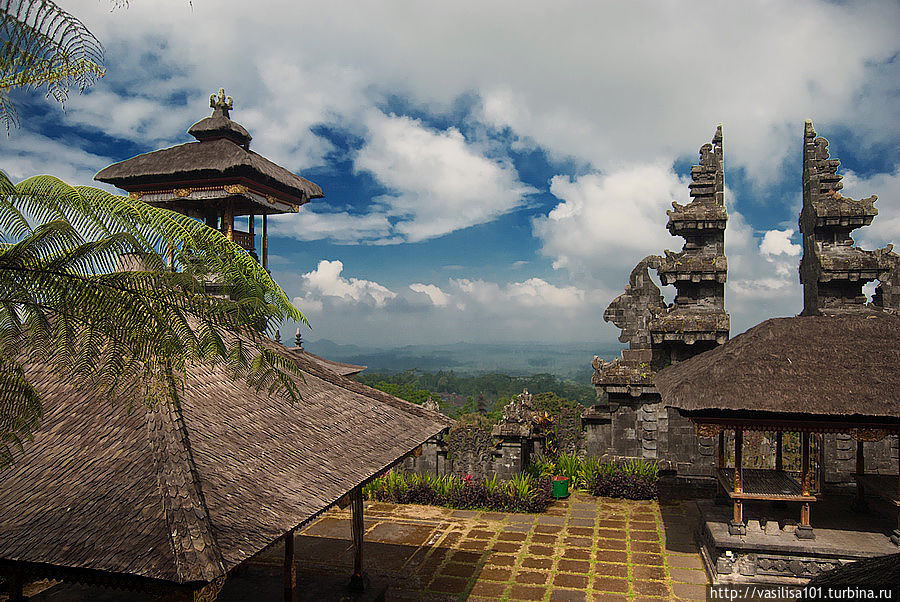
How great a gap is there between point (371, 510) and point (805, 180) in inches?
478

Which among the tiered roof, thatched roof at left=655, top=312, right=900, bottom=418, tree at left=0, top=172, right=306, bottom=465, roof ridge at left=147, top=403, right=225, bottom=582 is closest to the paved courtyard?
thatched roof at left=655, top=312, right=900, bottom=418

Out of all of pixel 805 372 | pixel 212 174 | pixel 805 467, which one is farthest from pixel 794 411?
pixel 212 174

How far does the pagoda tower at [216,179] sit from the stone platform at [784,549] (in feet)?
39.1

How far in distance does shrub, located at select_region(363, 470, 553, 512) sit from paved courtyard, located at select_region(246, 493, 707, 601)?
260 millimetres

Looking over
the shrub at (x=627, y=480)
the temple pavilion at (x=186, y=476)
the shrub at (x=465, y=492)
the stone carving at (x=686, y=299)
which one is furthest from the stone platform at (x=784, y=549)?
the temple pavilion at (x=186, y=476)

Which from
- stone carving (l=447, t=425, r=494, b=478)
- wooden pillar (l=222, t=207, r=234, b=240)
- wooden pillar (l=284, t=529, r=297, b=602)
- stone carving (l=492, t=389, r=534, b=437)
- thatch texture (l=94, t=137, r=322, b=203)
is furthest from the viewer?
→ wooden pillar (l=222, t=207, r=234, b=240)

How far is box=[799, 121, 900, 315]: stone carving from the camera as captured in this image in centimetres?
1294

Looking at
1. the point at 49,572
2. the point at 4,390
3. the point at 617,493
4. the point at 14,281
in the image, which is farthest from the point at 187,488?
the point at 617,493

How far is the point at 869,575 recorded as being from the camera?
403 cm

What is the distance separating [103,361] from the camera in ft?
18.1

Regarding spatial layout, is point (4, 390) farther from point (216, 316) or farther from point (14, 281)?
point (216, 316)

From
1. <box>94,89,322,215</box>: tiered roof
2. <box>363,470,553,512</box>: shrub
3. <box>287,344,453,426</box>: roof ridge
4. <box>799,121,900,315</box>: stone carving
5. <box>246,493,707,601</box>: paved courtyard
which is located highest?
<box>94,89,322,215</box>: tiered roof

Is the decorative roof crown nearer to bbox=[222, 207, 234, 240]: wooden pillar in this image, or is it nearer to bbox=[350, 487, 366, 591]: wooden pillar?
bbox=[222, 207, 234, 240]: wooden pillar

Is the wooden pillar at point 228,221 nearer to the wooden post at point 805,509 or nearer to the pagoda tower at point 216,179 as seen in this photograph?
the pagoda tower at point 216,179
